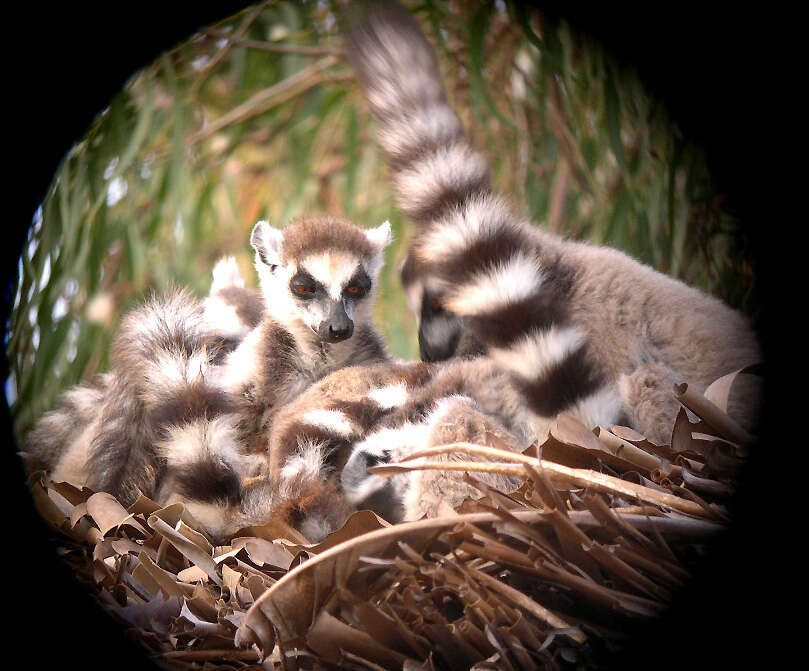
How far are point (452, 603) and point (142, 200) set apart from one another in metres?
1.15

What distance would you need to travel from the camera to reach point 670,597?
45.6 inches

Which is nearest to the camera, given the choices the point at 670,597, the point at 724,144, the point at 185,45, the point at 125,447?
the point at 670,597

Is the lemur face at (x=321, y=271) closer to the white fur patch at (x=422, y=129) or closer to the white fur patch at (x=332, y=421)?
the white fur patch at (x=332, y=421)

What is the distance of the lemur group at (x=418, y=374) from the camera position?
165 centimetres

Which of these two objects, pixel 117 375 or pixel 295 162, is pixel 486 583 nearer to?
pixel 295 162

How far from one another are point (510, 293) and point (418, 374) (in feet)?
1.38

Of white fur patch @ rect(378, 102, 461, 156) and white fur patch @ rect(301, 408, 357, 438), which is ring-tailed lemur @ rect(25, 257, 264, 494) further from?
white fur patch @ rect(378, 102, 461, 156)

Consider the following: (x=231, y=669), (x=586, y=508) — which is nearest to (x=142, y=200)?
(x=231, y=669)

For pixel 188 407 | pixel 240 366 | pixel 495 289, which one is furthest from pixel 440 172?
pixel 240 366

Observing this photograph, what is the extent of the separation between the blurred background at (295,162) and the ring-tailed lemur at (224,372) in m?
0.14

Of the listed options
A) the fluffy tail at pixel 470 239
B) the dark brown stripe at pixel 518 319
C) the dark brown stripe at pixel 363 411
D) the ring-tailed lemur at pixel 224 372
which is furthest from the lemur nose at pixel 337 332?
the dark brown stripe at pixel 518 319

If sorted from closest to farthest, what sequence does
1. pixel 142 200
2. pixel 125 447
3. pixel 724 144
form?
pixel 724 144 → pixel 142 200 → pixel 125 447

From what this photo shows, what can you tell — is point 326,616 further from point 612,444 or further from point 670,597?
point 612,444

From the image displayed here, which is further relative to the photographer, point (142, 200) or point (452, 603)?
point (142, 200)
